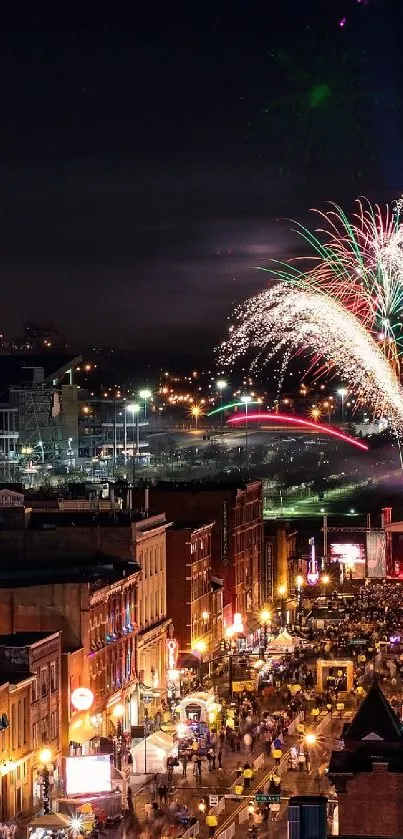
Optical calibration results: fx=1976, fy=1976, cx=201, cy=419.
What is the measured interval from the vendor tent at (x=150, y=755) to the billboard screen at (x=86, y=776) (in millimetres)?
4612

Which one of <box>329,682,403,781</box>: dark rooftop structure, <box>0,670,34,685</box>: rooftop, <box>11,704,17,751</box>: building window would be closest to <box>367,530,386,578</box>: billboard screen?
<box>0,670,34,685</box>: rooftop

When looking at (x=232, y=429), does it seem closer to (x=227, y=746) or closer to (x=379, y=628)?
(x=379, y=628)

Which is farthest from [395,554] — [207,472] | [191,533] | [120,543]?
[207,472]

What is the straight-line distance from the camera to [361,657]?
249ft

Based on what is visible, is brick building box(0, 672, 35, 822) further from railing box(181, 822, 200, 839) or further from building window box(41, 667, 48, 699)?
railing box(181, 822, 200, 839)

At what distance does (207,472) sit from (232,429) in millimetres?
30812

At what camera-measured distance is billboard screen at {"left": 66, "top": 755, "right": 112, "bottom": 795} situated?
164ft

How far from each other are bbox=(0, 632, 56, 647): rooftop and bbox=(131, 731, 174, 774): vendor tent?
13.3 ft

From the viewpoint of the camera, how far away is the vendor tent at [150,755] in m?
54.7

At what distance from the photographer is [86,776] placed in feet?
164

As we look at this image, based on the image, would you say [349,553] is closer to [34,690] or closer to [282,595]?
[282,595]

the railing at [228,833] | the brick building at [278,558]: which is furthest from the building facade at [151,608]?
the brick building at [278,558]

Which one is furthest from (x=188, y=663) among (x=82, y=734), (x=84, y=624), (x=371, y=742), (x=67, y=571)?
(x=371, y=742)

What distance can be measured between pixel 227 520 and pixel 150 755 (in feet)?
117
